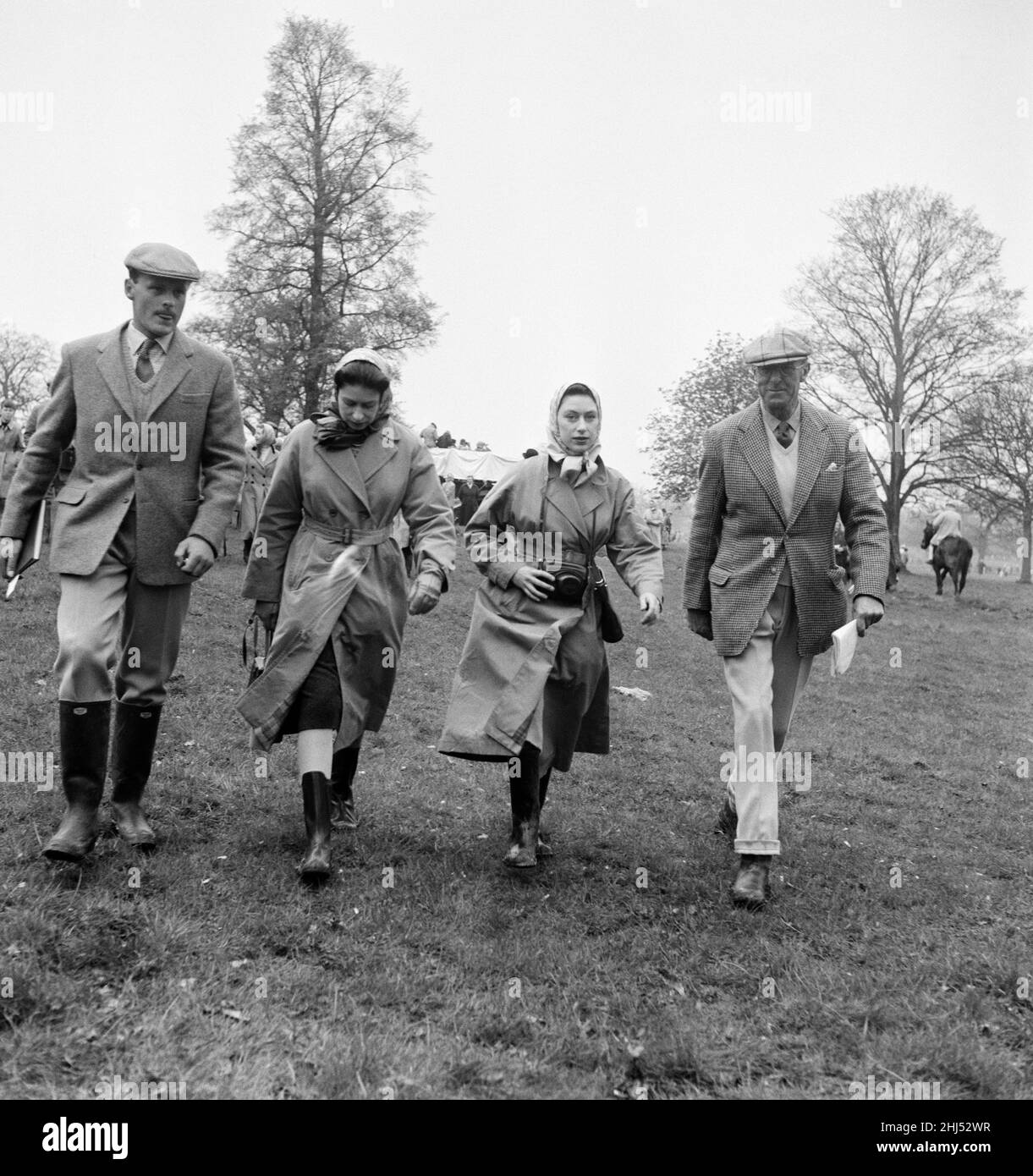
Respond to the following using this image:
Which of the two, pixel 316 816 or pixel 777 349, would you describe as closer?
pixel 316 816

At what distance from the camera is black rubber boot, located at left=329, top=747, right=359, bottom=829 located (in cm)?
525

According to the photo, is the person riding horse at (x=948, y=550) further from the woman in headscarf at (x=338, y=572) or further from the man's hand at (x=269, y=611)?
the man's hand at (x=269, y=611)

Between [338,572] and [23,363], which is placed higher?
[23,363]

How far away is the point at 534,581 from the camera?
4.83 m

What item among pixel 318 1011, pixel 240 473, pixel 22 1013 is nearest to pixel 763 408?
pixel 240 473

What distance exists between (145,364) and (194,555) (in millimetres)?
863

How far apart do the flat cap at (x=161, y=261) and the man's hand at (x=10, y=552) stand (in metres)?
1.26

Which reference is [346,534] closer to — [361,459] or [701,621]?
[361,459]

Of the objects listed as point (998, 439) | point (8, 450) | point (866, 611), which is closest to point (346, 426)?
point (866, 611)

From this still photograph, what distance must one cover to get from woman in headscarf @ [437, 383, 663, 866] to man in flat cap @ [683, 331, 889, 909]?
0.39m

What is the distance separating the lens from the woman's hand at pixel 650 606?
4.78 m

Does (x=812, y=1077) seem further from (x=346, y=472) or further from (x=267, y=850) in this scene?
(x=346, y=472)

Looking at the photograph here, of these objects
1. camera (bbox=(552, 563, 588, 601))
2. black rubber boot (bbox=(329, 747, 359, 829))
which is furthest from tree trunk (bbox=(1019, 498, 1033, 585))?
black rubber boot (bbox=(329, 747, 359, 829))

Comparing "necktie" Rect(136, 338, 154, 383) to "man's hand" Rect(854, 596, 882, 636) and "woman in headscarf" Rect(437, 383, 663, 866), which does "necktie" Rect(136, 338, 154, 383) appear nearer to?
"woman in headscarf" Rect(437, 383, 663, 866)
